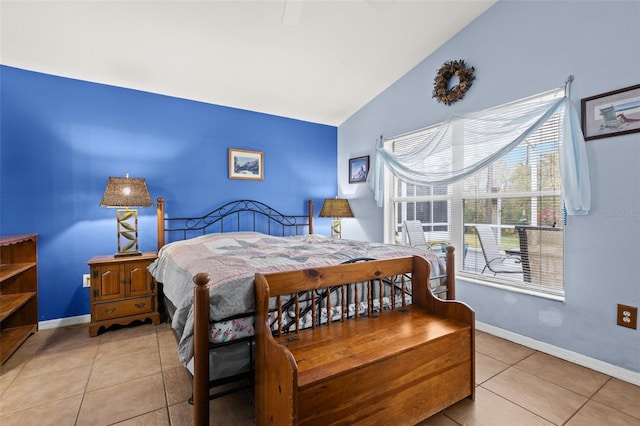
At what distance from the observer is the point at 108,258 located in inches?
109

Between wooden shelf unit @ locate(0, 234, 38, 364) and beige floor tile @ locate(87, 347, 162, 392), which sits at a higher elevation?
wooden shelf unit @ locate(0, 234, 38, 364)

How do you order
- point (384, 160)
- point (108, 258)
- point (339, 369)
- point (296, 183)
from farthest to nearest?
point (296, 183), point (384, 160), point (108, 258), point (339, 369)

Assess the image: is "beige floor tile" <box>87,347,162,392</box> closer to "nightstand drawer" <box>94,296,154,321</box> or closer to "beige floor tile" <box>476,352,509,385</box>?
"nightstand drawer" <box>94,296,154,321</box>

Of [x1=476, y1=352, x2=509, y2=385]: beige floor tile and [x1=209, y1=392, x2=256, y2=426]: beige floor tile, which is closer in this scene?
[x1=209, y1=392, x2=256, y2=426]: beige floor tile

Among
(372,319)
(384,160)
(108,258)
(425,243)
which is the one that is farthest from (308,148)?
(372,319)

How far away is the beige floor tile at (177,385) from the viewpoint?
70.4 inches

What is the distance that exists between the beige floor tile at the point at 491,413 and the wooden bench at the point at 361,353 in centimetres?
6

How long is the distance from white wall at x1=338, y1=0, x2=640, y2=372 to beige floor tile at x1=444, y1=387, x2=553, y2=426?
2.97 ft

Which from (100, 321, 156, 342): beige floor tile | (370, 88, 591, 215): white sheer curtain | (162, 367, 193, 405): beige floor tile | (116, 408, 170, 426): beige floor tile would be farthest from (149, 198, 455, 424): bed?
(370, 88, 591, 215): white sheer curtain

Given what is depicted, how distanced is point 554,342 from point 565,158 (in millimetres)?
1383

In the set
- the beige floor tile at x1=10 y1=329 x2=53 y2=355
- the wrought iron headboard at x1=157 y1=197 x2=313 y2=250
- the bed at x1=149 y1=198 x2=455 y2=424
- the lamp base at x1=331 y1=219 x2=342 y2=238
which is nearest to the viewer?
the bed at x1=149 y1=198 x2=455 y2=424

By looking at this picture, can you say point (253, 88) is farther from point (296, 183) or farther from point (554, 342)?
point (554, 342)

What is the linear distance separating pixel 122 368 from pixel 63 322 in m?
1.29

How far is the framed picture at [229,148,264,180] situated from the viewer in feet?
11.9
